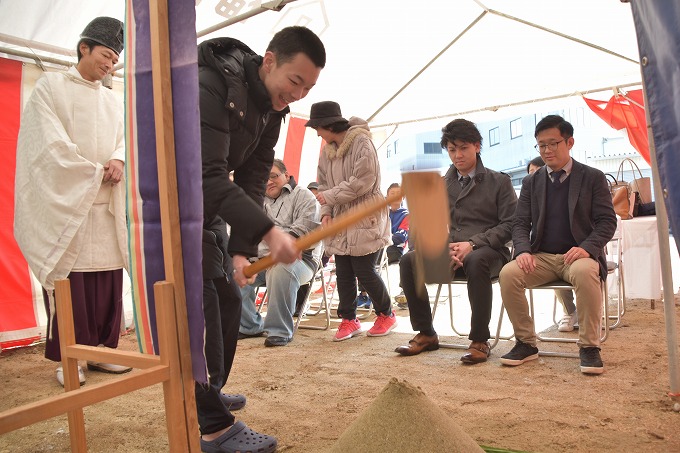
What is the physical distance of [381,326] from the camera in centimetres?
432

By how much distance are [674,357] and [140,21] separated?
246 centimetres

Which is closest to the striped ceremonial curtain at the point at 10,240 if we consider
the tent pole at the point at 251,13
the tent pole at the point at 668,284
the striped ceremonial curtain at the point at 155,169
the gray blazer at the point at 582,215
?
the tent pole at the point at 251,13

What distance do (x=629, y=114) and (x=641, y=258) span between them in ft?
6.21

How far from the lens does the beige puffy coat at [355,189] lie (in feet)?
13.4

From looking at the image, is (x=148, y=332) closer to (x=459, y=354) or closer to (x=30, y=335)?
(x=459, y=354)

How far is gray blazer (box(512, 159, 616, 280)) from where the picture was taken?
3154 millimetres

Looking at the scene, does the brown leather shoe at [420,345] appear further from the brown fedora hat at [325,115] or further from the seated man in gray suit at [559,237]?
the brown fedora hat at [325,115]

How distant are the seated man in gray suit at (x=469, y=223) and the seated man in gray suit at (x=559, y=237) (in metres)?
0.18

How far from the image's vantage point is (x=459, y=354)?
3580 millimetres

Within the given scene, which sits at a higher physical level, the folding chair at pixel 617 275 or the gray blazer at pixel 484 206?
the gray blazer at pixel 484 206

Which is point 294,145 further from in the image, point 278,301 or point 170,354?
point 170,354

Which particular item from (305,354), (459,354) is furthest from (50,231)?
(459,354)

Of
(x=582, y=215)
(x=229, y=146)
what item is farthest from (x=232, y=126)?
(x=582, y=215)

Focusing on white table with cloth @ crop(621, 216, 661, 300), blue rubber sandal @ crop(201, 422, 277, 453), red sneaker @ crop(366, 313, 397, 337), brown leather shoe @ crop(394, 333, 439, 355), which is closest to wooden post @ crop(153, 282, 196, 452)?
blue rubber sandal @ crop(201, 422, 277, 453)
